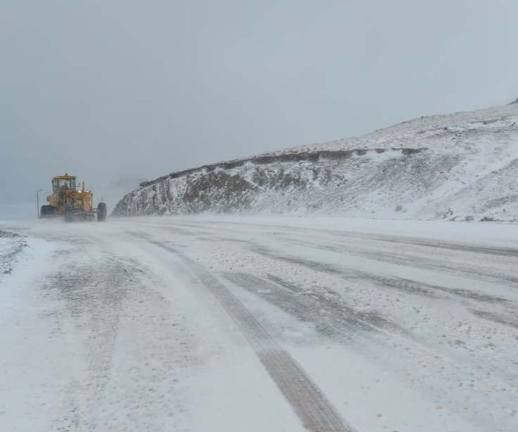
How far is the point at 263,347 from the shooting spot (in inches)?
168

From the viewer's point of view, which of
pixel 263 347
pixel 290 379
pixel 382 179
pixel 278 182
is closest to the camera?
pixel 290 379

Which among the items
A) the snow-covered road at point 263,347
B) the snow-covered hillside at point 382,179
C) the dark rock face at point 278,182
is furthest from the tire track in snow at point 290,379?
the dark rock face at point 278,182

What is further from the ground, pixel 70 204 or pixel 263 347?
pixel 70 204

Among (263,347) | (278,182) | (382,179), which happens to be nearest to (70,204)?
(278,182)

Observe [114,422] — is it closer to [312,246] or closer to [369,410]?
[369,410]

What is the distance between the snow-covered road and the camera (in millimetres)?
3047

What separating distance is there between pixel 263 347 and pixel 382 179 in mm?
27046

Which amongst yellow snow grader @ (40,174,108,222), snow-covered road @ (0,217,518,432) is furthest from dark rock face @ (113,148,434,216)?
snow-covered road @ (0,217,518,432)

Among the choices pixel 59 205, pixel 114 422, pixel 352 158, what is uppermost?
pixel 352 158

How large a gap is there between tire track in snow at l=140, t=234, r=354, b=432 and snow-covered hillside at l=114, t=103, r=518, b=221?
16.5 metres

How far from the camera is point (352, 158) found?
34.5 m

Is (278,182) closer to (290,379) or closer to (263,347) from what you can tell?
(263,347)

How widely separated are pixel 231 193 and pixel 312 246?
26461mm

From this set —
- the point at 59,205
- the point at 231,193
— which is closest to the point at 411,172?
the point at 231,193
